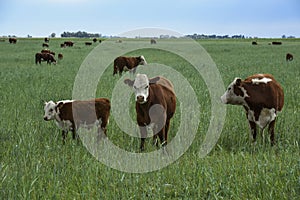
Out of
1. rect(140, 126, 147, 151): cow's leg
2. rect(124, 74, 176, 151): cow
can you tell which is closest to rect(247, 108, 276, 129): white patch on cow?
rect(124, 74, 176, 151): cow

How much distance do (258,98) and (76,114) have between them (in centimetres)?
336

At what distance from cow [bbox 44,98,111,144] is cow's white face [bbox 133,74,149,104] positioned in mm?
1156

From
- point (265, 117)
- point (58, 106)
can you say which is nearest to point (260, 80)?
point (265, 117)

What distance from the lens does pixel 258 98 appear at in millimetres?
6508

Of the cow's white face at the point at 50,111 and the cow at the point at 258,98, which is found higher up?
the cow at the point at 258,98

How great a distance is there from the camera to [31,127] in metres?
7.11

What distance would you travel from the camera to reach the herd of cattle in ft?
21.0

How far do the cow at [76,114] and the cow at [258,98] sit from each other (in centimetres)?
241

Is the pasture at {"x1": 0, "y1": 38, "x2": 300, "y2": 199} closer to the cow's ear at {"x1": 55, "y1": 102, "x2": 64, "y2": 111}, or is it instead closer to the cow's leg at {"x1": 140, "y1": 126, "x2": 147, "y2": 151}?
the cow's leg at {"x1": 140, "y1": 126, "x2": 147, "y2": 151}

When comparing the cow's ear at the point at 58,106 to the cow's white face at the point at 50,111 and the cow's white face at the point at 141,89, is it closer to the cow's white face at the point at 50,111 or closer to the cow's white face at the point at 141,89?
the cow's white face at the point at 50,111

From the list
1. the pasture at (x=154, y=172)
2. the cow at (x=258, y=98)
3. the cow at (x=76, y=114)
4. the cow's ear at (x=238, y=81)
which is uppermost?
the cow's ear at (x=238, y=81)

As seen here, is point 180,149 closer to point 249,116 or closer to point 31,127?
point 249,116

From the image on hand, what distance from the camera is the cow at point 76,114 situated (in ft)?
22.6

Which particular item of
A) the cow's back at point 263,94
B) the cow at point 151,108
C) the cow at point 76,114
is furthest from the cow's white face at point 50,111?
the cow's back at point 263,94
